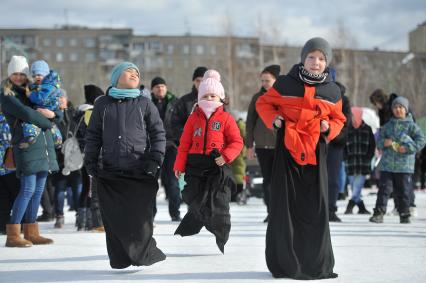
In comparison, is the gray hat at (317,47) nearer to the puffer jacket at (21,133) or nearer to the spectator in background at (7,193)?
the puffer jacket at (21,133)

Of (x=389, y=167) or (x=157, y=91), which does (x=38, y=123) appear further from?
(x=389, y=167)

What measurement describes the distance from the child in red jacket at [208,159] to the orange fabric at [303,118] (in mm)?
1459

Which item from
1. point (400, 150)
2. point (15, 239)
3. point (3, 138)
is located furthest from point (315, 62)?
point (400, 150)

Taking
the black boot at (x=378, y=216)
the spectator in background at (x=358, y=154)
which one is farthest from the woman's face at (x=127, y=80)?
the spectator in background at (x=358, y=154)

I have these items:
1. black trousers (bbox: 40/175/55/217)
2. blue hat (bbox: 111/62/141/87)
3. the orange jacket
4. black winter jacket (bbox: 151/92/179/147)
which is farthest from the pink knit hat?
black trousers (bbox: 40/175/55/217)

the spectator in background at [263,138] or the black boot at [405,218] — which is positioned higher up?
the spectator in background at [263,138]

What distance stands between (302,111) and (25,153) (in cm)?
344

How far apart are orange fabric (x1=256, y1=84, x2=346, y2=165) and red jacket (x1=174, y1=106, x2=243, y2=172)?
1442mm

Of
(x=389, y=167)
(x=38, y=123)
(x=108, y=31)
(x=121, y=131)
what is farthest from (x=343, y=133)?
(x=108, y=31)

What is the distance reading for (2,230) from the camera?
10.2 meters

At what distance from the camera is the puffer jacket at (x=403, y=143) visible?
1157 centimetres

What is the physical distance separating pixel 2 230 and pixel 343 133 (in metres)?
4.83

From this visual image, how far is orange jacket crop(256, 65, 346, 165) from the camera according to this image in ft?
21.2

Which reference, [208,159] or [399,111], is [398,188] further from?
[208,159]
